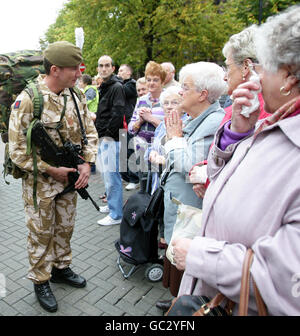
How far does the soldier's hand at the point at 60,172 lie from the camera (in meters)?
2.61

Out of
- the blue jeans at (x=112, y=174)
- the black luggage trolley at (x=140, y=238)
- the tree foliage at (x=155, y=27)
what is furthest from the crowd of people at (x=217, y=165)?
the tree foliage at (x=155, y=27)

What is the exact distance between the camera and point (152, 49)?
13.1 meters

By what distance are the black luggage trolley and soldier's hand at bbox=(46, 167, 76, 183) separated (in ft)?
2.51

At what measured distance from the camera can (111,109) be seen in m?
4.50

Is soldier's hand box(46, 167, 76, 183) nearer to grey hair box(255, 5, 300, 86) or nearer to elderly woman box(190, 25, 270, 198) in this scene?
elderly woman box(190, 25, 270, 198)

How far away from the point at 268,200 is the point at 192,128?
50.6 inches

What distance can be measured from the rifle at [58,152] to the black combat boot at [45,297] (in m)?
0.87

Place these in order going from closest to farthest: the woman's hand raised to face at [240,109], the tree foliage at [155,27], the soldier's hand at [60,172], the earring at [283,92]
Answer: the earring at [283,92] → the woman's hand raised to face at [240,109] → the soldier's hand at [60,172] → the tree foliage at [155,27]

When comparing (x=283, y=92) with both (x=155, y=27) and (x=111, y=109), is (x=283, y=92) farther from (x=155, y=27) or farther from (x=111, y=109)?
(x=155, y=27)

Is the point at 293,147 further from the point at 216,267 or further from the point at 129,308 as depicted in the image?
the point at 129,308

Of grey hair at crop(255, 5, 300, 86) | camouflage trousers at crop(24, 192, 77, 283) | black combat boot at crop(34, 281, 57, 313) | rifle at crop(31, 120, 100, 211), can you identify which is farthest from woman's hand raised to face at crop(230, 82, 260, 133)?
black combat boot at crop(34, 281, 57, 313)

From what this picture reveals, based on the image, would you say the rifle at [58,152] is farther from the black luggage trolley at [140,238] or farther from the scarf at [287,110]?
the scarf at [287,110]

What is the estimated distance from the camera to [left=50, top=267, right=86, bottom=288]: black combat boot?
120 inches
